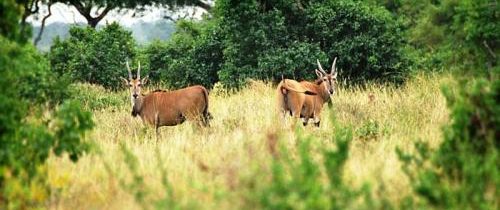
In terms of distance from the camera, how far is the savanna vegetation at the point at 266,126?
5.50 metres

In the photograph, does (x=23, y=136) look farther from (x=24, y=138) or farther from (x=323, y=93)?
(x=323, y=93)

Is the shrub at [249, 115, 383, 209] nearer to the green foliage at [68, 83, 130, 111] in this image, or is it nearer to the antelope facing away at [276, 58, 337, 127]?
the antelope facing away at [276, 58, 337, 127]

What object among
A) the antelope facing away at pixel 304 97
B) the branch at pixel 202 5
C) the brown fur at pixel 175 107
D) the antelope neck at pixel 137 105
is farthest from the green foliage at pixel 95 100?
the branch at pixel 202 5

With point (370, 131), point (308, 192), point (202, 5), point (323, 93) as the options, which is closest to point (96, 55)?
point (323, 93)

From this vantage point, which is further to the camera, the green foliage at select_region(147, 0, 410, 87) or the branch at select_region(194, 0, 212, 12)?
the branch at select_region(194, 0, 212, 12)

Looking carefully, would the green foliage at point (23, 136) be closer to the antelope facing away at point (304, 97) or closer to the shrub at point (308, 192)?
the shrub at point (308, 192)

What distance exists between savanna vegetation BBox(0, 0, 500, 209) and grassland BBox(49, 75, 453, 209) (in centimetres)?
3

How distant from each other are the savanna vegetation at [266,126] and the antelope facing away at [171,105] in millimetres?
250

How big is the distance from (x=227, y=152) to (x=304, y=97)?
537cm

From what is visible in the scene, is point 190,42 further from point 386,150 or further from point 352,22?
point 386,150

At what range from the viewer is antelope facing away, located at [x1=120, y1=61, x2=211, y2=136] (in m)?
12.9

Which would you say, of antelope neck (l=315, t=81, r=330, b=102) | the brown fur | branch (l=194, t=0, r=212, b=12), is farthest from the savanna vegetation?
branch (l=194, t=0, r=212, b=12)

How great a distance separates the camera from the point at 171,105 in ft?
43.1

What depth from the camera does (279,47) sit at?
18359mm
